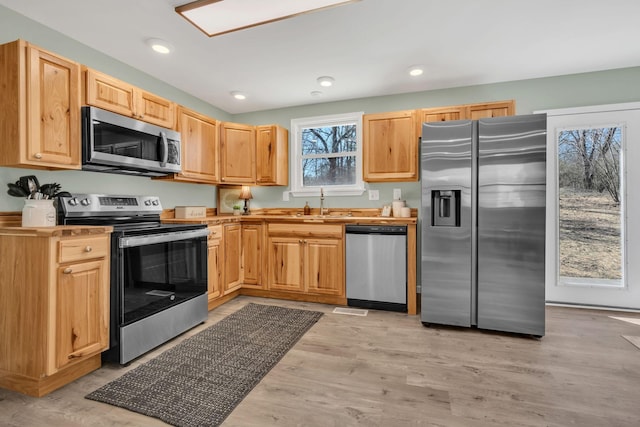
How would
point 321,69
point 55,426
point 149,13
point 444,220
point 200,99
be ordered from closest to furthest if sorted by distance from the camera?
1. point 55,426
2. point 149,13
3. point 444,220
4. point 321,69
5. point 200,99

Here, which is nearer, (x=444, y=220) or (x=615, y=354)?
(x=615, y=354)

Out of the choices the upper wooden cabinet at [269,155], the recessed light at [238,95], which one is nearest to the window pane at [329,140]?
the upper wooden cabinet at [269,155]

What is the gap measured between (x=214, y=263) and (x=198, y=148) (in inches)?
50.4

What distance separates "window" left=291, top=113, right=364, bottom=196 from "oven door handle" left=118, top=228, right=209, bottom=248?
169 centimetres

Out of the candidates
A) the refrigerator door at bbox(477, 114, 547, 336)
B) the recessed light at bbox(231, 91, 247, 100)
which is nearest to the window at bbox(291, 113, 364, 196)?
the recessed light at bbox(231, 91, 247, 100)

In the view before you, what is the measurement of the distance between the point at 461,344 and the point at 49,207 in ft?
10.2

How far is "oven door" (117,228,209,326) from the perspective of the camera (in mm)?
2102

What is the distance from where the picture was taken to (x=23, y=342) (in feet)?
5.83

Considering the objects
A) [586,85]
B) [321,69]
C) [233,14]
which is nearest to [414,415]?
[233,14]

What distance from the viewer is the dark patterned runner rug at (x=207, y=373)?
1.65 metres

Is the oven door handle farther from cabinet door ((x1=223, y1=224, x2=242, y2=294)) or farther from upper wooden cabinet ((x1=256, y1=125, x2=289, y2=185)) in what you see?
upper wooden cabinet ((x1=256, y1=125, x2=289, y2=185))

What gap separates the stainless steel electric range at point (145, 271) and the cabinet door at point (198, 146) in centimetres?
57

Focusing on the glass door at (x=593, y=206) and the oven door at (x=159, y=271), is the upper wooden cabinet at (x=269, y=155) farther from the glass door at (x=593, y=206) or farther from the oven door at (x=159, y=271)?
the glass door at (x=593, y=206)

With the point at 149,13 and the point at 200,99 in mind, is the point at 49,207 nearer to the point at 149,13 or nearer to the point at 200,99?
the point at 149,13
